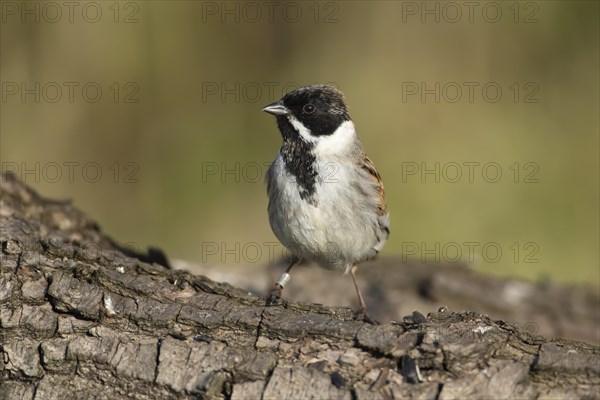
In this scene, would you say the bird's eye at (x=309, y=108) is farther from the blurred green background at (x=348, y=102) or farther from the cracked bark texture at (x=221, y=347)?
the blurred green background at (x=348, y=102)

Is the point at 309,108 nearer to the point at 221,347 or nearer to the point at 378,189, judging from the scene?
the point at 378,189

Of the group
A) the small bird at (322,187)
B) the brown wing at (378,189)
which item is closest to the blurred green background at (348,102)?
the brown wing at (378,189)

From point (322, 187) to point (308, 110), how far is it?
24.8 inches

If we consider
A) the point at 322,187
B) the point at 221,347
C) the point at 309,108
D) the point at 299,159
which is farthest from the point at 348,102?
the point at 221,347

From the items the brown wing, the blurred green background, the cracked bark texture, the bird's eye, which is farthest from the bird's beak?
the blurred green background

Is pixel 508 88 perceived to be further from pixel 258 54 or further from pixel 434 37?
pixel 258 54

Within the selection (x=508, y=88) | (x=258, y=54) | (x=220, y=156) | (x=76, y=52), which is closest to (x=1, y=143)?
(x=76, y=52)

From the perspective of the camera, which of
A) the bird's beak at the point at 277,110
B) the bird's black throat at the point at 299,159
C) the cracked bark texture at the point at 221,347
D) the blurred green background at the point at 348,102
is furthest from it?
the blurred green background at the point at 348,102

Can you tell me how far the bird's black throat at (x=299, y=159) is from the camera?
5539mm

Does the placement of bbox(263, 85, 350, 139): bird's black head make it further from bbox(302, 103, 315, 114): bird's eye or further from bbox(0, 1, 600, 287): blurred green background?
bbox(0, 1, 600, 287): blurred green background

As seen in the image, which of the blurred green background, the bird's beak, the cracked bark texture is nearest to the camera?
the cracked bark texture

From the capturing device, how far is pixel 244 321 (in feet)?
12.9

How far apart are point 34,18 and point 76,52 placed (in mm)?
582

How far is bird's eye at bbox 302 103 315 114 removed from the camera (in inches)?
230
